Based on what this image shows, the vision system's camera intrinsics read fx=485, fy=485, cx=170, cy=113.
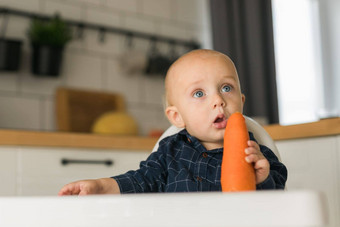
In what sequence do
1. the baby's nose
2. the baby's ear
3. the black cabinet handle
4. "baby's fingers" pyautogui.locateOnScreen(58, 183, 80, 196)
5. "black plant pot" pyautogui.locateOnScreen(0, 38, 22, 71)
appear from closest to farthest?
"baby's fingers" pyautogui.locateOnScreen(58, 183, 80, 196) → the baby's nose → the baby's ear → the black cabinet handle → "black plant pot" pyautogui.locateOnScreen(0, 38, 22, 71)

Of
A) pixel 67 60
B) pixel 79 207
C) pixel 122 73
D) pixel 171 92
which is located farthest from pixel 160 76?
pixel 79 207

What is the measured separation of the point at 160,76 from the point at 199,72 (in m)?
1.83

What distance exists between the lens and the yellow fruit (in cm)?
240

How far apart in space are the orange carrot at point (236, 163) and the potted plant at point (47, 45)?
1.73 metres

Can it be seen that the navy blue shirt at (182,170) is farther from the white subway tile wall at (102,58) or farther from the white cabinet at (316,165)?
the white subway tile wall at (102,58)

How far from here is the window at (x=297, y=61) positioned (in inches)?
132

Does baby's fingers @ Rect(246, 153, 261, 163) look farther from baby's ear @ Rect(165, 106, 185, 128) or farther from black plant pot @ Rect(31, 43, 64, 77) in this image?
black plant pot @ Rect(31, 43, 64, 77)

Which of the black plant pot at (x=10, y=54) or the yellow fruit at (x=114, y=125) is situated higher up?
the black plant pot at (x=10, y=54)

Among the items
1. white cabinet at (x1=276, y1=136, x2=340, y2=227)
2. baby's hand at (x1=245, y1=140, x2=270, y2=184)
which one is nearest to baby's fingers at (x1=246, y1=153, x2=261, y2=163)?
baby's hand at (x1=245, y1=140, x2=270, y2=184)

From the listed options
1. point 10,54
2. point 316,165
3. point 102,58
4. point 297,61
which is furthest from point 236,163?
point 297,61

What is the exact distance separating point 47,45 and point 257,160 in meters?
1.80

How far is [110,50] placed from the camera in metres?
2.80

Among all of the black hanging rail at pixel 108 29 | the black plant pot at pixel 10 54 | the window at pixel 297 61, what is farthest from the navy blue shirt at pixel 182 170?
the window at pixel 297 61

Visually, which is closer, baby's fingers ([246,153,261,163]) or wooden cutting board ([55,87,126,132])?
baby's fingers ([246,153,261,163])
